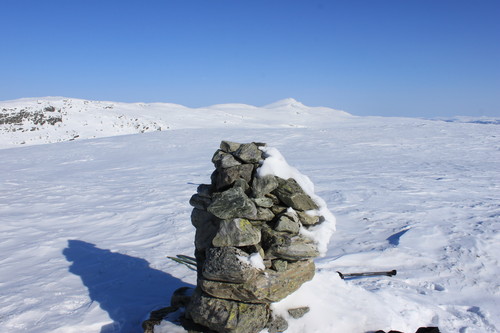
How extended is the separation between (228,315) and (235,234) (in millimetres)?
1105

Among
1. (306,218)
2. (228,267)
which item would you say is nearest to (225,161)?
(306,218)

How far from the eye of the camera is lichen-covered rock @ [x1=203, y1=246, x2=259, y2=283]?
4.99 meters

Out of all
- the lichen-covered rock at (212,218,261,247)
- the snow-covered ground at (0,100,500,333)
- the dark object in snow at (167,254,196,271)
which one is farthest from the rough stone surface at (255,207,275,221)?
the dark object in snow at (167,254,196,271)

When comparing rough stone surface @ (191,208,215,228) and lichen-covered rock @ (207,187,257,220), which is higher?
lichen-covered rock @ (207,187,257,220)

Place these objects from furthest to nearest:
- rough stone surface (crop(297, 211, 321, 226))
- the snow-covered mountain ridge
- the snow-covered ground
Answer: the snow-covered mountain ridge → the snow-covered ground → rough stone surface (crop(297, 211, 321, 226))

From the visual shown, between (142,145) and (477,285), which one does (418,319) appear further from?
(142,145)

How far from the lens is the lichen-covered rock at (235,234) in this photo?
17.0 feet

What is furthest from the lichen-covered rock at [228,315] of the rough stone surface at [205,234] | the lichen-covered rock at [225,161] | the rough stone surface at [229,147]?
the rough stone surface at [229,147]

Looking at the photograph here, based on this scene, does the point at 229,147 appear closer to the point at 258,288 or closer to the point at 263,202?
the point at 263,202

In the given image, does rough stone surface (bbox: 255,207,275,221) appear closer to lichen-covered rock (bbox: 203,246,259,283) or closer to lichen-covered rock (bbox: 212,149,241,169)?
lichen-covered rock (bbox: 203,246,259,283)

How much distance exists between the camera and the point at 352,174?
685 inches

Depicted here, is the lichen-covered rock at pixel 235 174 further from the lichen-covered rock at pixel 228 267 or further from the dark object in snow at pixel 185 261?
the dark object in snow at pixel 185 261

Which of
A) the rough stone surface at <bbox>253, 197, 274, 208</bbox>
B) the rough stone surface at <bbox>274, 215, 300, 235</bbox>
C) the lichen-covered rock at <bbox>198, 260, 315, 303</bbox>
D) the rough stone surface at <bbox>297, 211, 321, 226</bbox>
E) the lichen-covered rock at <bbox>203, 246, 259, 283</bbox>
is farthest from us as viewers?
the rough stone surface at <bbox>297, 211, 321, 226</bbox>

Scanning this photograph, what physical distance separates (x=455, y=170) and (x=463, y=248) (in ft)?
33.9
